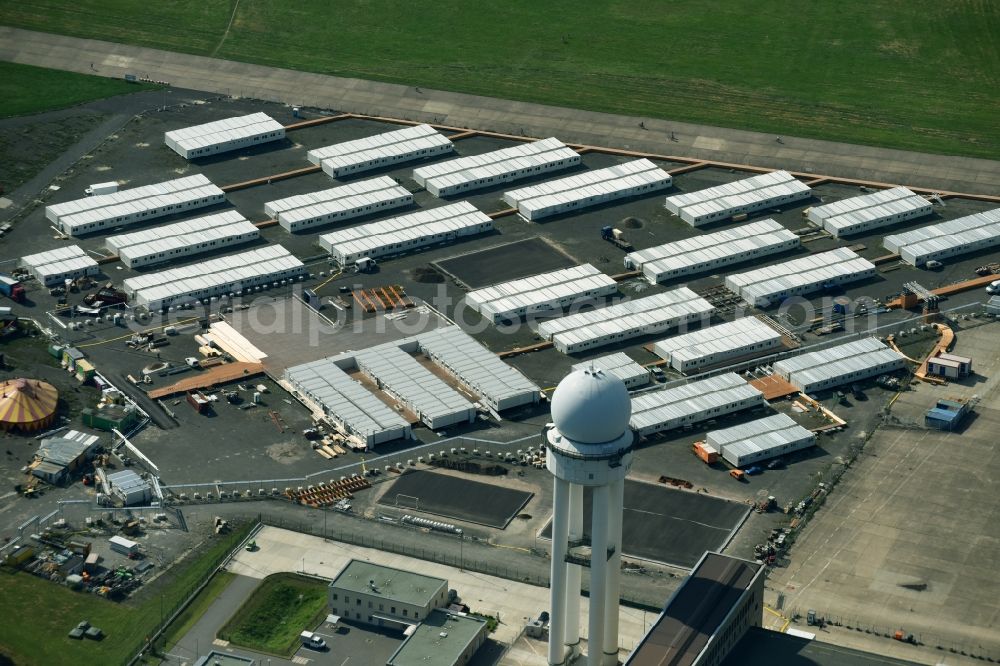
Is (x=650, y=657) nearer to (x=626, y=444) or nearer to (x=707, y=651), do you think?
(x=707, y=651)

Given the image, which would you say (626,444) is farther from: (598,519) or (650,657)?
(650,657)

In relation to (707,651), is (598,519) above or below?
above

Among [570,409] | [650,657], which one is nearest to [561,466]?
[570,409]

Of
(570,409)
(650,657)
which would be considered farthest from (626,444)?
(650,657)

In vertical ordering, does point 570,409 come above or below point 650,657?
above

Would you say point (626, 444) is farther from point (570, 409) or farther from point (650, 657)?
point (650, 657)

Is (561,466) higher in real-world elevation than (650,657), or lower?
higher
